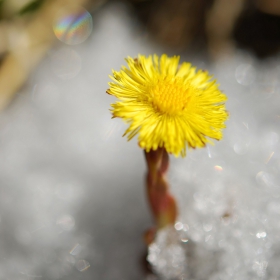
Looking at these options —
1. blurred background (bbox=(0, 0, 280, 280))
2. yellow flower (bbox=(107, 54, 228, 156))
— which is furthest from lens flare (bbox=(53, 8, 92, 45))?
yellow flower (bbox=(107, 54, 228, 156))

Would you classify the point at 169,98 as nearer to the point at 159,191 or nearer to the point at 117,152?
the point at 159,191

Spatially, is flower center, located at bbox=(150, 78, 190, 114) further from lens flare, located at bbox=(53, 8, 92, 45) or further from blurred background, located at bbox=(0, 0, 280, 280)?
lens flare, located at bbox=(53, 8, 92, 45)

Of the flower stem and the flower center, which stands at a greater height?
the flower center

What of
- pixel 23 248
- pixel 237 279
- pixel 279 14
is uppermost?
pixel 279 14

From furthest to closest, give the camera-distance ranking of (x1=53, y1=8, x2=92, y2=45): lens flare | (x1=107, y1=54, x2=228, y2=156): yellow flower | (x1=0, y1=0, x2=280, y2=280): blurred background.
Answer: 1. (x1=53, y1=8, x2=92, y2=45): lens flare
2. (x1=0, y1=0, x2=280, y2=280): blurred background
3. (x1=107, y1=54, x2=228, y2=156): yellow flower

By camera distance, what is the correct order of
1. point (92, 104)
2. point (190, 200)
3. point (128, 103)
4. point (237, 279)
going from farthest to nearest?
point (92, 104)
point (190, 200)
point (237, 279)
point (128, 103)

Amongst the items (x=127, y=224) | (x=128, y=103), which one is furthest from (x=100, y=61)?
(x=128, y=103)

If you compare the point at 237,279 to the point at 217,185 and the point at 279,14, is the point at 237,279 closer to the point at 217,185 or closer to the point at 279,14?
the point at 217,185

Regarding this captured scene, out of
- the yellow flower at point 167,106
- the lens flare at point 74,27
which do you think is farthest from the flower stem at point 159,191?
the lens flare at point 74,27
